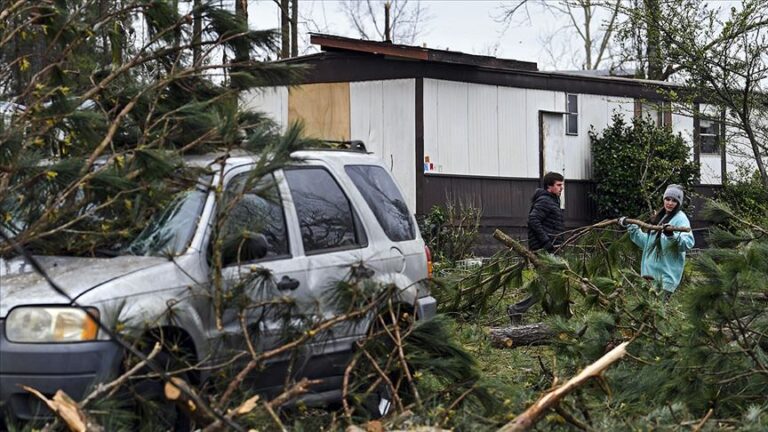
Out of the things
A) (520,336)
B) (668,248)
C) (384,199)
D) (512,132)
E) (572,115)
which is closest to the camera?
Answer: (384,199)

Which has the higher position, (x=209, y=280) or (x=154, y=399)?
(x=209, y=280)

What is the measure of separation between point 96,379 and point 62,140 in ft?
5.36

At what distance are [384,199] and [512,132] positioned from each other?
43.9ft

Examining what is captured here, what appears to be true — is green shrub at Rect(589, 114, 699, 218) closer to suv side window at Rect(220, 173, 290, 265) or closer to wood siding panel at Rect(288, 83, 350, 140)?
wood siding panel at Rect(288, 83, 350, 140)

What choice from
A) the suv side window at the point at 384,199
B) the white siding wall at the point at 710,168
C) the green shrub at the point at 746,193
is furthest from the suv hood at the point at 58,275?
the white siding wall at the point at 710,168

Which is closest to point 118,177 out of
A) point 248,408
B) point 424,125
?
point 248,408

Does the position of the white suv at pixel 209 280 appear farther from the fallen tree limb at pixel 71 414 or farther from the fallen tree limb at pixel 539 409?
the fallen tree limb at pixel 539 409

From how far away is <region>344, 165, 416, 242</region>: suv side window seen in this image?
7641 mm

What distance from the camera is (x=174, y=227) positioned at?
6328 mm

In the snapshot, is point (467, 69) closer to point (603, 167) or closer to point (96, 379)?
point (603, 167)

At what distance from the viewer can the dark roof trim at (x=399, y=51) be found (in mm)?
18875

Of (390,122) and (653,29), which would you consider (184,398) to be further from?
(390,122)

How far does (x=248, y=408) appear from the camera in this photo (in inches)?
209

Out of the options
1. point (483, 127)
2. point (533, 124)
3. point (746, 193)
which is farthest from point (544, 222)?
point (533, 124)
